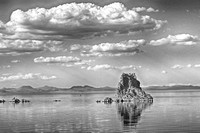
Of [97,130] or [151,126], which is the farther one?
[151,126]

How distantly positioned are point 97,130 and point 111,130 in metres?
3.25

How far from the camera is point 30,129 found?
85062 mm

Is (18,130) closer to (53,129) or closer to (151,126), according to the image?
(53,129)

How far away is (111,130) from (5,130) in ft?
84.5

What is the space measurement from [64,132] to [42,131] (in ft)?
18.9

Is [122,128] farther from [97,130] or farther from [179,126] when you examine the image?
[179,126]

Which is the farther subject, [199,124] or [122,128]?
[199,124]

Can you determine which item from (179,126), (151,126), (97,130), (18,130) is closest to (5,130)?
(18,130)

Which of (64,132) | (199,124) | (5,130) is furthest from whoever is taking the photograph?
(199,124)

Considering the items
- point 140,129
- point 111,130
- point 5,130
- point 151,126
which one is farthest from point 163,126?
point 5,130

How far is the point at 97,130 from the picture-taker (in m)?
80.6

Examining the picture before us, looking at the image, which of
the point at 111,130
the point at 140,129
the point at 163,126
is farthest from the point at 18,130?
the point at 163,126

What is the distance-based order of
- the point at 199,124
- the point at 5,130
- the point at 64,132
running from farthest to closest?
the point at 199,124
the point at 5,130
the point at 64,132

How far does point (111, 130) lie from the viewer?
8069 cm
